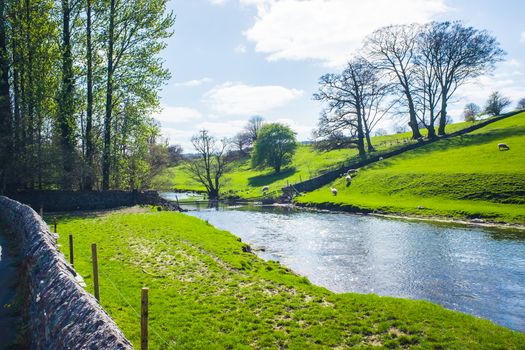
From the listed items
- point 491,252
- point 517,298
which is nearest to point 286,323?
point 517,298

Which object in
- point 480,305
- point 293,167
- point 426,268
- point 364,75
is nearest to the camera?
point 480,305

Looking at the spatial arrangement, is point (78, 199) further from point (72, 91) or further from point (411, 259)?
point (411, 259)

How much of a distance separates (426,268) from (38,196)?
37.0 m

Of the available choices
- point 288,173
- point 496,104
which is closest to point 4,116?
point 288,173

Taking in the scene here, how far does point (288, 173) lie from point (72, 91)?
175 ft

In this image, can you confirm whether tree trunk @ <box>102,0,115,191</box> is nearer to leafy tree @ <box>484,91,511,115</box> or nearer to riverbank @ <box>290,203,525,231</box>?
riverbank @ <box>290,203,525,231</box>

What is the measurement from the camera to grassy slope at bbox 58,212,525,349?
1062 centimetres

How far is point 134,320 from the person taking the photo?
11531 mm

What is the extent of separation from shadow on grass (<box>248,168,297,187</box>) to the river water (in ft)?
145

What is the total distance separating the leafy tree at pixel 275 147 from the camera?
89062 millimetres

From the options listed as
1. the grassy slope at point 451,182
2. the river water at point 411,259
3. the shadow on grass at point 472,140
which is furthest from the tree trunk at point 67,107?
the shadow on grass at point 472,140

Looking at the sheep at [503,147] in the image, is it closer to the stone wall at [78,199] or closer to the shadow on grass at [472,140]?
the shadow on grass at [472,140]

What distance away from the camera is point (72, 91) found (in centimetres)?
3872

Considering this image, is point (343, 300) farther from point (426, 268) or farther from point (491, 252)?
point (491, 252)
